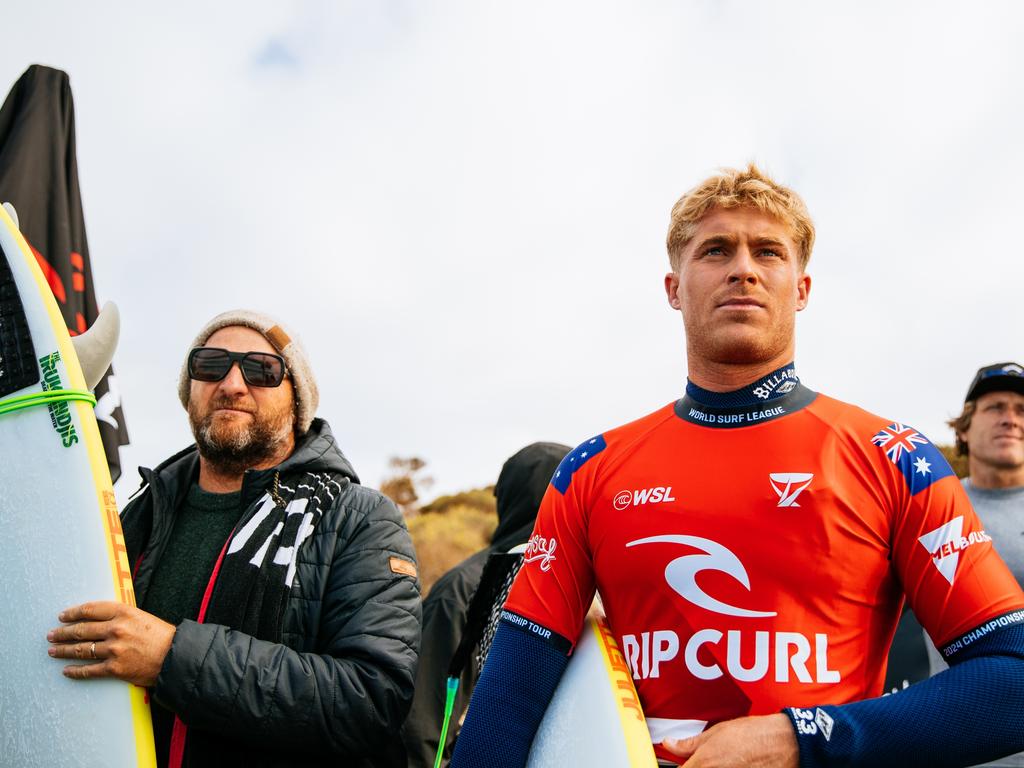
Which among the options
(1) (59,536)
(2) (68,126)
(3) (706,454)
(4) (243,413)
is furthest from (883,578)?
(2) (68,126)

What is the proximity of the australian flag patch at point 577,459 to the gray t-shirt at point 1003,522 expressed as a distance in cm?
194

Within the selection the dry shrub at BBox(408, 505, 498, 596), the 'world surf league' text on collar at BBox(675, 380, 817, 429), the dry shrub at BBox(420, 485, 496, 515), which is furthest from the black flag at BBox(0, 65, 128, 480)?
the dry shrub at BBox(420, 485, 496, 515)

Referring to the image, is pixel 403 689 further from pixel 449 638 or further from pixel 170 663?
pixel 449 638

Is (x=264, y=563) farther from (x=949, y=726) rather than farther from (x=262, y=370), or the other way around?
(x=949, y=726)

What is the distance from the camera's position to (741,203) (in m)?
2.07

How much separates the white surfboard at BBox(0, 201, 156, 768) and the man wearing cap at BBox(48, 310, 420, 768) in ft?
0.30

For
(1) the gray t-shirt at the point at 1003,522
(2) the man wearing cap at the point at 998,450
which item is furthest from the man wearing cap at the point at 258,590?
(2) the man wearing cap at the point at 998,450

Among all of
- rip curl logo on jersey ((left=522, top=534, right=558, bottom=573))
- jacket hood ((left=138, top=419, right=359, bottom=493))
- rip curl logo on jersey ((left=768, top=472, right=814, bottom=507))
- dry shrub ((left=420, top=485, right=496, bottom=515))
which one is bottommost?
rip curl logo on jersey ((left=522, top=534, right=558, bottom=573))

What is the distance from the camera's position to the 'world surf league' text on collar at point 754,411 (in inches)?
77.3

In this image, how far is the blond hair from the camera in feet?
6.81

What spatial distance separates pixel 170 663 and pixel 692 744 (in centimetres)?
128

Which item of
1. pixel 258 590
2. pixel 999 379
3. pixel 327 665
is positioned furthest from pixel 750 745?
pixel 999 379

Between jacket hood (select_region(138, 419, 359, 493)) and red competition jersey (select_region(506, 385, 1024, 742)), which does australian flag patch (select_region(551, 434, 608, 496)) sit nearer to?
red competition jersey (select_region(506, 385, 1024, 742))

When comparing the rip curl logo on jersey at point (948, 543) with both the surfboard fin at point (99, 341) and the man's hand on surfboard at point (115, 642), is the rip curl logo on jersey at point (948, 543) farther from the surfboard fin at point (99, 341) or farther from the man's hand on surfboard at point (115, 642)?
the surfboard fin at point (99, 341)
